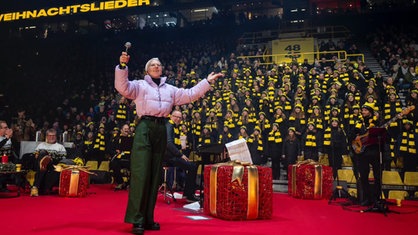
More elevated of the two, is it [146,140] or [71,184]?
[146,140]

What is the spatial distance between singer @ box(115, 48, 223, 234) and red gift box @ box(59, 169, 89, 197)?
3835mm

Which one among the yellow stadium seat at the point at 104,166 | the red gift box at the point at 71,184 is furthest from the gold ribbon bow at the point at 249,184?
the yellow stadium seat at the point at 104,166

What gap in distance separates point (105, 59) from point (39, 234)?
21.4m

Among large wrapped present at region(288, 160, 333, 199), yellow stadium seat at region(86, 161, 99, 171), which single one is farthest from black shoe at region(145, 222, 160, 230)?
yellow stadium seat at region(86, 161, 99, 171)

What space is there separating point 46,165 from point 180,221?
13.7 feet

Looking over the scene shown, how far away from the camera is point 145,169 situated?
12.9 feet

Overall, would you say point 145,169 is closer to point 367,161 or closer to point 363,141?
point 363,141

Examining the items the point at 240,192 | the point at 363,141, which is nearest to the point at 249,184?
the point at 240,192

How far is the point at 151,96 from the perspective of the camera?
4078 mm

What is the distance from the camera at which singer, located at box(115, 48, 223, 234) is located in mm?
3873

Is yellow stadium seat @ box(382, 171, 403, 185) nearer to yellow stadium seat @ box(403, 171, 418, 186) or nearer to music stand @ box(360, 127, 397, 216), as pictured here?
yellow stadium seat @ box(403, 171, 418, 186)

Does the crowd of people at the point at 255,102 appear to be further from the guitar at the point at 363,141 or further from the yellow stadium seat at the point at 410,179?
the yellow stadium seat at the point at 410,179

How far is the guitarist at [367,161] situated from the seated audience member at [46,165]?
5.99 m

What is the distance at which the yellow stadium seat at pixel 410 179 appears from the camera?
8281 millimetres
